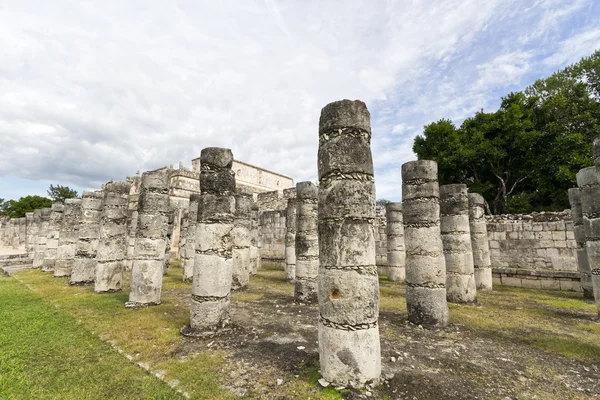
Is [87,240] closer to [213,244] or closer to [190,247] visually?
[190,247]

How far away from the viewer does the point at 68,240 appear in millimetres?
13531

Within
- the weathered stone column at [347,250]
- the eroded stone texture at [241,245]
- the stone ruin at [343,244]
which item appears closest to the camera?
the weathered stone column at [347,250]

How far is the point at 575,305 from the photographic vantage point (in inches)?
336

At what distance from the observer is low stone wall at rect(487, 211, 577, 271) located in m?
12.7

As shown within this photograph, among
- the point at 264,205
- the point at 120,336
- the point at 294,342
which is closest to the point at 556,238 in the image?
the point at 294,342

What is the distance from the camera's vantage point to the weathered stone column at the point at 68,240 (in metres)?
13.2

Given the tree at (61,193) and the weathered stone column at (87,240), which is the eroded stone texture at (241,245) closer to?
the weathered stone column at (87,240)

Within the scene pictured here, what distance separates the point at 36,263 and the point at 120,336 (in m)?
16.8

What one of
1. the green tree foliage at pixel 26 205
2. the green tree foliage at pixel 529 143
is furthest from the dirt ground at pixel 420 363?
the green tree foliage at pixel 26 205

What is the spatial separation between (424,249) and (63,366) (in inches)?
269

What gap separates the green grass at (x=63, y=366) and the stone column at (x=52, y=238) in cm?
1121

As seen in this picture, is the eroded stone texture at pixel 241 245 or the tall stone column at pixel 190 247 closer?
the eroded stone texture at pixel 241 245

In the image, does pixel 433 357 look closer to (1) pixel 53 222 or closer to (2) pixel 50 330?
(2) pixel 50 330

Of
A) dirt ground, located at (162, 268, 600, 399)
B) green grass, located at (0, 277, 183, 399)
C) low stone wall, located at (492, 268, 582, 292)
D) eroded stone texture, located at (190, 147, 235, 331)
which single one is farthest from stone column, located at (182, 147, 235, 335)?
low stone wall, located at (492, 268, 582, 292)
